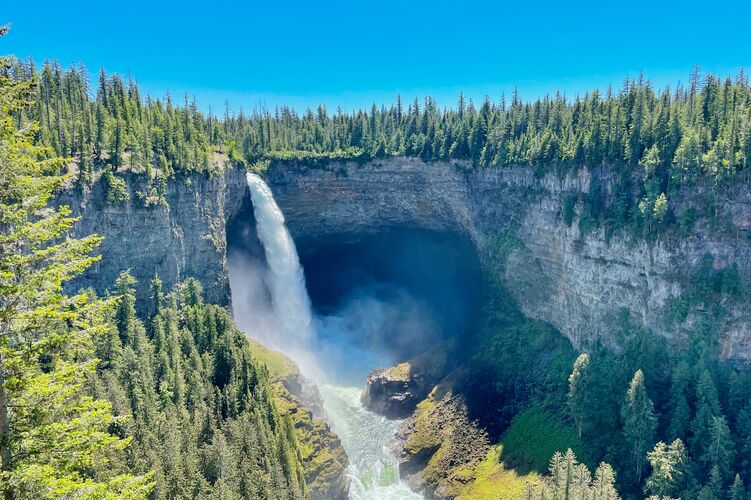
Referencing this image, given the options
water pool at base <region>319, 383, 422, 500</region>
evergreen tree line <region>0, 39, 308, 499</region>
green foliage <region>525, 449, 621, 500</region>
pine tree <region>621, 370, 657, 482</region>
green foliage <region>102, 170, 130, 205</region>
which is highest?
green foliage <region>102, 170, 130, 205</region>

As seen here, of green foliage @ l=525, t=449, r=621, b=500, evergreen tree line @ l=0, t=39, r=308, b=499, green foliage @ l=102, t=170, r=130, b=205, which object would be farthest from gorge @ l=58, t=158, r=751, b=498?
green foliage @ l=525, t=449, r=621, b=500

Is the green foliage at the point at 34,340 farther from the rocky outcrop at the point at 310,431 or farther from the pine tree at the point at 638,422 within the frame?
the pine tree at the point at 638,422

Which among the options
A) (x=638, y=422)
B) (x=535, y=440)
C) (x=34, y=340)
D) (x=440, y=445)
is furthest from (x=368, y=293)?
(x=34, y=340)

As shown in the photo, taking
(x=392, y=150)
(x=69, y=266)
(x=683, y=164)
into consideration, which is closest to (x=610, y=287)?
(x=683, y=164)

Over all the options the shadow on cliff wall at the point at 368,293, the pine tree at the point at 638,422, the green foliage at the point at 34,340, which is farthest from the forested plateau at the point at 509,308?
the green foliage at the point at 34,340

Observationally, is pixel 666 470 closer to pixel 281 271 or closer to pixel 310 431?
pixel 310 431

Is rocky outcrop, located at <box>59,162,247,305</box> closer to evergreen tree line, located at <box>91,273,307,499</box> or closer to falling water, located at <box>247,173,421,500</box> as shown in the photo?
evergreen tree line, located at <box>91,273,307,499</box>
